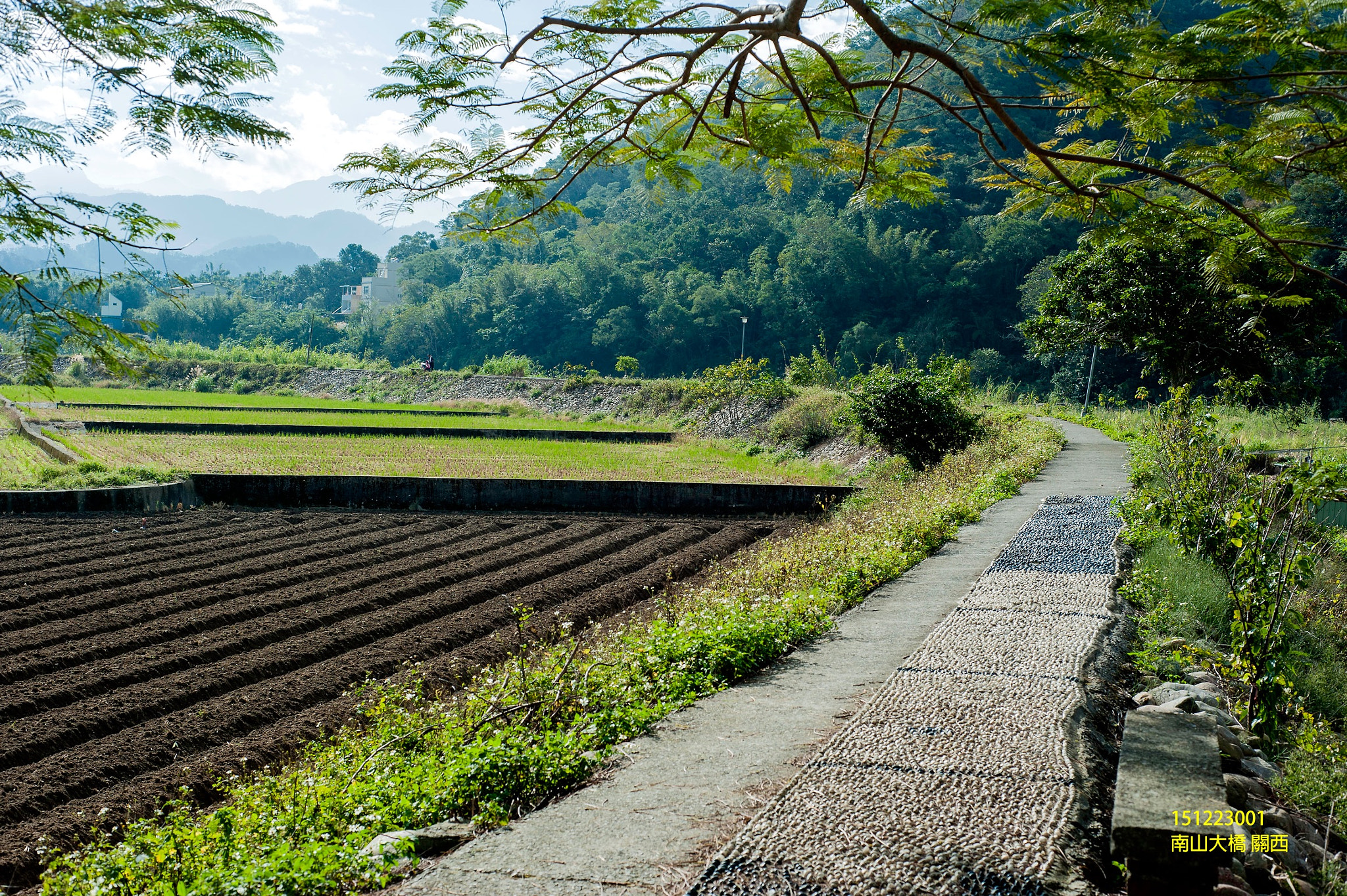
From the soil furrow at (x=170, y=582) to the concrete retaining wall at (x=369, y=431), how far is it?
12.3 metres

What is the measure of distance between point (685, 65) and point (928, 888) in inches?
164

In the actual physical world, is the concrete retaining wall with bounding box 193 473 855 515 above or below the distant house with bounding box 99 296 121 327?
A: below

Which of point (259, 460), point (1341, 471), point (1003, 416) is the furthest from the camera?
point (1003, 416)

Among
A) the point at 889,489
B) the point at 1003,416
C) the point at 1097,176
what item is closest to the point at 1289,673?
the point at 1097,176

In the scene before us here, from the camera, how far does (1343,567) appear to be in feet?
30.4

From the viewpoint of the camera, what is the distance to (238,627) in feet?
24.1

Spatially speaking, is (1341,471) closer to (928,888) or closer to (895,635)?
(895,635)

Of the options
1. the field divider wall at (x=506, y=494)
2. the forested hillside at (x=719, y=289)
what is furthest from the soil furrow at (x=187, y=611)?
the forested hillside at (x=719, y=289)

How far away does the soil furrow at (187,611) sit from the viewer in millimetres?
6551

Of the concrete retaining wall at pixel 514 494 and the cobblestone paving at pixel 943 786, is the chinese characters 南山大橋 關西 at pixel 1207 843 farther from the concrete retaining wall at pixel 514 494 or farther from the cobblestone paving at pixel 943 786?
the concrete retaining wall at pixel 514 494

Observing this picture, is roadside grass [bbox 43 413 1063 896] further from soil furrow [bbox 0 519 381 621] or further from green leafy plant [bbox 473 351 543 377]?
green leafy plant [bbox 473 351 543 377]

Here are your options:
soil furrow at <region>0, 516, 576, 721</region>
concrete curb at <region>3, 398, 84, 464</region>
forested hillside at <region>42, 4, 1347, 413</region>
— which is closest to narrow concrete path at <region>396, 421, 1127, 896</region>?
soil furrow at <region>0, 516, 576, 721</region>

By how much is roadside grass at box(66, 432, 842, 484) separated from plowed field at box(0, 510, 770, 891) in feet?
10.9

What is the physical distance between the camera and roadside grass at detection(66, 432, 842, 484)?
16.5 metres
